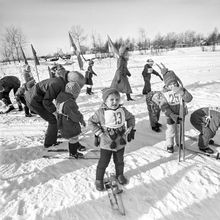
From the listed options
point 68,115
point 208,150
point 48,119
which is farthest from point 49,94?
point 208,150

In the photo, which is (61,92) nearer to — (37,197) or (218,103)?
(37,197)

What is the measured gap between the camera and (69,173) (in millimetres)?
3488

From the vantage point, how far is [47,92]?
13.0ft

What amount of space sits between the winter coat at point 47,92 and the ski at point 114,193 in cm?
178

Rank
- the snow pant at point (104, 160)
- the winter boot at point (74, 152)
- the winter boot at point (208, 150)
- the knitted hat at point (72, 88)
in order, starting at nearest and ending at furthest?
the snow pant at point (104, 160)
the knitted hat at point (72, 88)
the winter boot at point (74, 152)
the winter boot at point (208, 150)

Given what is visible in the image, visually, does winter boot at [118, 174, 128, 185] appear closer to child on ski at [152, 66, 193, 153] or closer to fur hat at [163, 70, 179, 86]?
child on ski at [152, 66, 193, 153]

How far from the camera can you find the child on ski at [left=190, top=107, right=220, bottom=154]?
3.99 meters

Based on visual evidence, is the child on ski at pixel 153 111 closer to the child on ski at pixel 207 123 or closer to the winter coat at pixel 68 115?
the child on ski at pixel 207 123

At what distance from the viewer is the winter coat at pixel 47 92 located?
396 centimetres

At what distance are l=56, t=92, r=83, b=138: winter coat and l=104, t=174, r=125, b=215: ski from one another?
1071mm

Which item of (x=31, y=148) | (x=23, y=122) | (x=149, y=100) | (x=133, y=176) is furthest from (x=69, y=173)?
(x=23, y=122)

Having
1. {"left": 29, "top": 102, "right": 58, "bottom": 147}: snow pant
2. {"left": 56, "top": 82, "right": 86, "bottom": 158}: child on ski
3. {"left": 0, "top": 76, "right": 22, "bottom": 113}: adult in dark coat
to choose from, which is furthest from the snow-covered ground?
{"left": 0, "top": 76, "right": 22, "bottom": 113}: adult in dark coat

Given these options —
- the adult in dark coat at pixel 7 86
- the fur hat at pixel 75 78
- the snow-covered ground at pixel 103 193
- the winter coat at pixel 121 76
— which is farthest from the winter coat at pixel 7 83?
the fur hat at pixel 75 78

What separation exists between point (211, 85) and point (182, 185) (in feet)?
26.4
